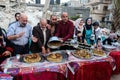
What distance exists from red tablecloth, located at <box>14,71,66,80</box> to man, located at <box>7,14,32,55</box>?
3.20 ft

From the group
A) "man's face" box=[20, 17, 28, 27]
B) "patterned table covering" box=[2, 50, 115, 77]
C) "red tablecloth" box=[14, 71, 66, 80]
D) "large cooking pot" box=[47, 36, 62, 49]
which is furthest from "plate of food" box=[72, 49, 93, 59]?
"man's face" box=[20, 17, 28, 27]

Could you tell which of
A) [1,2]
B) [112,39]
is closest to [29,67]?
[112,39]

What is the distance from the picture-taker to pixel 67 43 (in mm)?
4883

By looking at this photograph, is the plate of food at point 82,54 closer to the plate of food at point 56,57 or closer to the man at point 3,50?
the plate of food at point 56,57

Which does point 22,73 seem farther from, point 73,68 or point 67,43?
point 67,43

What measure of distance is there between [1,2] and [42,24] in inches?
870

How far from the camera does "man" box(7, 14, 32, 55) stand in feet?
14.1

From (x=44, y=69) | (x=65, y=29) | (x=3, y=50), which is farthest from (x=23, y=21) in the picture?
(x=65, y=29)

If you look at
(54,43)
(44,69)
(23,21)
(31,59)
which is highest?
(23,21)

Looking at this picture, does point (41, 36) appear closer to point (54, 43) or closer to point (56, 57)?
point (54, 43)

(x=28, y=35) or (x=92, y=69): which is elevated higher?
(x=28, y=35)

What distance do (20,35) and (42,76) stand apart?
1.01m

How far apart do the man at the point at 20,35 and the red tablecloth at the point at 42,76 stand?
0.98 meters

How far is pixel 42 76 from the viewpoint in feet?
12.3
